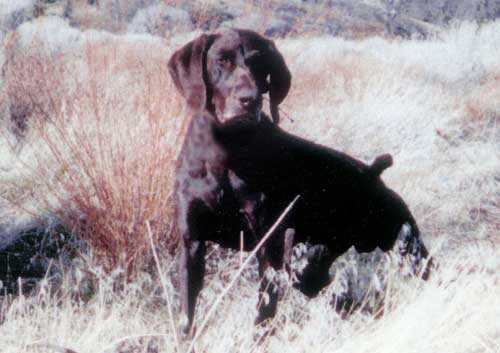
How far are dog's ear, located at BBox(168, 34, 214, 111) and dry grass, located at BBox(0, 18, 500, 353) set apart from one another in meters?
0.48

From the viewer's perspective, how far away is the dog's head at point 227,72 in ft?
7.78

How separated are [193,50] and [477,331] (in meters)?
1.51

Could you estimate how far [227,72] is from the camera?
2.49m

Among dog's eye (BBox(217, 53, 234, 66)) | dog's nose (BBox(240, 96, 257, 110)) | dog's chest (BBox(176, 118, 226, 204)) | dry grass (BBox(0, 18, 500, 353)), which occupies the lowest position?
dry grass (BBox(0, 18, 500, 353))

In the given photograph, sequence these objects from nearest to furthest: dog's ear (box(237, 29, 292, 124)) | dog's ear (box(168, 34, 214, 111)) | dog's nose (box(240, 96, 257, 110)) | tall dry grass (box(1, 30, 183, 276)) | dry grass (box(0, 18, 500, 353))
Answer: dry grass (box(0, 18, 500, 353)) → dog's nose (box(240, 96, 257, 110)) → dog's ear (box(168, 34, 214, 111)) → dog's ear (box(237, 29, 292, 124)) → tall dry grass (box(1, 30, 183, 276))

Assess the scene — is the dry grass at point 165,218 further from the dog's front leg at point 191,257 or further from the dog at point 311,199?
the dog at point 311,199

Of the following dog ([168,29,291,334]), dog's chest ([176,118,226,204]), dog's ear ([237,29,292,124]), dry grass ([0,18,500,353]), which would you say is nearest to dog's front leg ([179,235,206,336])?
dog ([168,29,291,334])

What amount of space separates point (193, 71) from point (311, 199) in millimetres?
855

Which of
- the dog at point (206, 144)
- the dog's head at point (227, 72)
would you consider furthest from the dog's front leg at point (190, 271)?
the dog's head at point (227, 72)

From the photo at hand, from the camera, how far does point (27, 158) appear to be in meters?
4.49

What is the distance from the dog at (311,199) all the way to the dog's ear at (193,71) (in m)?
0.15

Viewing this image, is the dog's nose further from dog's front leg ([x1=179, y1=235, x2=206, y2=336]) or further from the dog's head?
dog's front leg ([x1=179, y1=235, x2=206, y2=336])

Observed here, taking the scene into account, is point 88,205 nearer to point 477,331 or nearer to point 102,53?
point 102,53

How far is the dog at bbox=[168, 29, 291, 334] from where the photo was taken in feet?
8.10
